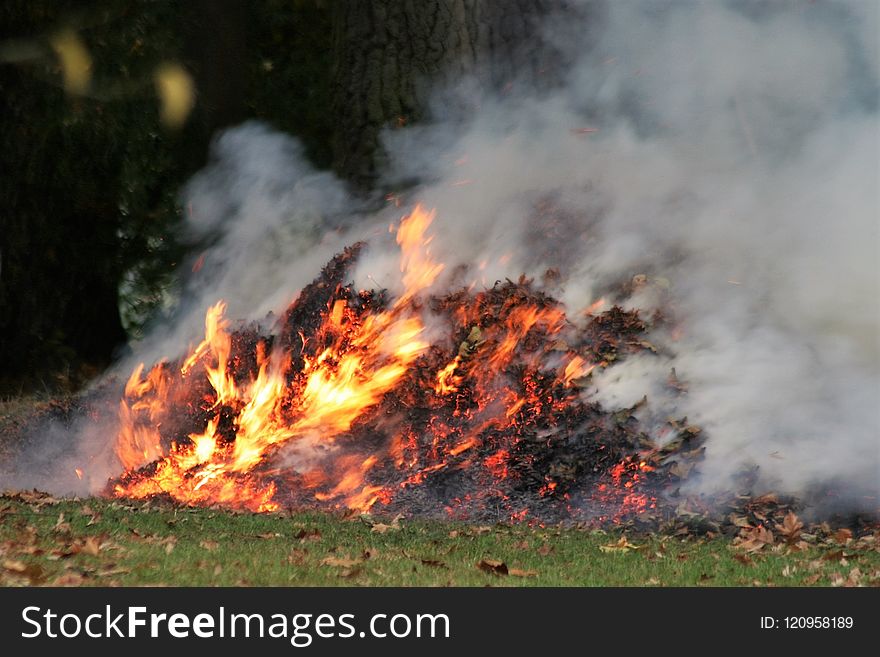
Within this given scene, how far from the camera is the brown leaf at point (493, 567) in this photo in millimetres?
7047

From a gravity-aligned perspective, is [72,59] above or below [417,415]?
above

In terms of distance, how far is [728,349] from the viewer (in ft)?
33.9

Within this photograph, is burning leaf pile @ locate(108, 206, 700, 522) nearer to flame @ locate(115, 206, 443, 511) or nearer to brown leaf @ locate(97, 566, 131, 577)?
flame @ locate(115, 206, 443, 511)

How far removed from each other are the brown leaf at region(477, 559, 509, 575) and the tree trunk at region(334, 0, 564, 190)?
5981 mm

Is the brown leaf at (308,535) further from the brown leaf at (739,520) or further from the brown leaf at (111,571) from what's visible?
the brown leaf at (739,520)

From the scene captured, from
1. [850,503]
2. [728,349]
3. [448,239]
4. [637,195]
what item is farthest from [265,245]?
[850,503]

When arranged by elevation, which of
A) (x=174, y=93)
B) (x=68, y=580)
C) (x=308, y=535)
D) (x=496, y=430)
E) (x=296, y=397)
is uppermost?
(x=174, y=93)

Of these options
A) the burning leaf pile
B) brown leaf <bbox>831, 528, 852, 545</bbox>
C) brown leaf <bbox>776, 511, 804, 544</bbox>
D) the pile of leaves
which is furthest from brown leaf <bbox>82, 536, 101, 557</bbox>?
brown leaf <bbox>831, 528, 852, 545</bbox>

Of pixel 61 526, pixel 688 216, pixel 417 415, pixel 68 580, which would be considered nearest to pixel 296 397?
pixel 417 415

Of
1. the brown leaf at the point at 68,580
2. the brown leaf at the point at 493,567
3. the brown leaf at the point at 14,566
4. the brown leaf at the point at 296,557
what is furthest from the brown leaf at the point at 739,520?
the brown leaf at the point at 14,566

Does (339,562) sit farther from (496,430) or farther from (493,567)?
(496,430)

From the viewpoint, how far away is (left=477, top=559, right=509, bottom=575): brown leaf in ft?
23.1

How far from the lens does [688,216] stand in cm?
1130

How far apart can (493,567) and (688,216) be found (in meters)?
5.08
